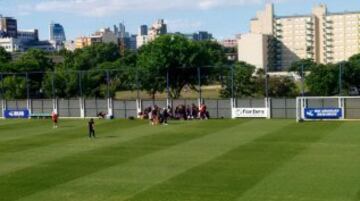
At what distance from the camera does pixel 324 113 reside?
52812mm

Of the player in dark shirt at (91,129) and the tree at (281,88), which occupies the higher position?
the tree at (281,88)

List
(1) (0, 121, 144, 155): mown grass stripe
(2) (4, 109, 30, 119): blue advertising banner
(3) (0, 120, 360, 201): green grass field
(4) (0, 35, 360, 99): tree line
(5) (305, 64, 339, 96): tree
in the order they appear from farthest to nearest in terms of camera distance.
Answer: (5) (305, 64, 339, 96): tree
(4) (0, 35, 360, 99): tree line
(2) (4, 109, 30, 119): blue advertising banner
(1) (0, 121, 144, 155): mown grass stripe
(3) (0, 120, 360, 201): green grass field

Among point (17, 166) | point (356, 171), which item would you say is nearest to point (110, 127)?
point (17, 166)

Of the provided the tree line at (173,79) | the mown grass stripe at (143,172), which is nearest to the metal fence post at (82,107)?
the tree line at (173,79)

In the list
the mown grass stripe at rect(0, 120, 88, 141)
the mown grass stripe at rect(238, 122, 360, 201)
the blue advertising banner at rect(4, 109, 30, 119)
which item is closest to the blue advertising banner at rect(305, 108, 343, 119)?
the mown grass stripe at rect(238, 122, 360, 201)

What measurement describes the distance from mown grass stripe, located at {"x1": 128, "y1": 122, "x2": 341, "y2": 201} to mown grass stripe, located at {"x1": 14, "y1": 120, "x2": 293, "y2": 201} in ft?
2.27

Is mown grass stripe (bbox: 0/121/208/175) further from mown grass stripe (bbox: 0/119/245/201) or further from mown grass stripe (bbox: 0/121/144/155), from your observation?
mown grass stripe (bbox: 0/119/245/201)

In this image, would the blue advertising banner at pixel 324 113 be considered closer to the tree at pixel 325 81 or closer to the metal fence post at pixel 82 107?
the metal fence post at pixel 82 107

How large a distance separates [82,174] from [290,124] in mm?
25464

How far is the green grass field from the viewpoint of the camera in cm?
2272

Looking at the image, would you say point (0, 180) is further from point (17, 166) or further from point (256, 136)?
point (256, 136)

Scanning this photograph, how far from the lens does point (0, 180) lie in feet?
85.6

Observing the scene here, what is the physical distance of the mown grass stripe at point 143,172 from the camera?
22891 mm

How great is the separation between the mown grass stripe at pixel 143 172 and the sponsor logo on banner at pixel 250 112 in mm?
15268
